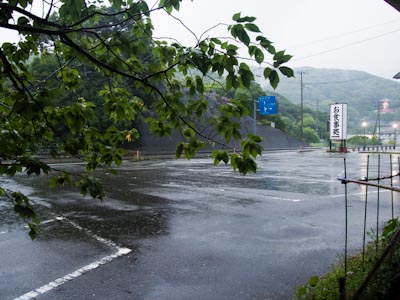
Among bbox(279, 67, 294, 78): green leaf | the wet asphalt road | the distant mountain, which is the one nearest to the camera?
bbox(279, 67, 294, 78): green leaf

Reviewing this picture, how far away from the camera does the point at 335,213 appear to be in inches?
349

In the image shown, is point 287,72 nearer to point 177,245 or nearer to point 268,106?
point 177,245

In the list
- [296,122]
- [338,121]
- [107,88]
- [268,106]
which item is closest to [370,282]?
[107,88]

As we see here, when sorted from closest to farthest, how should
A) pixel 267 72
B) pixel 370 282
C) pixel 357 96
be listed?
1. pixel 267 72
2. pixel 370 282
3. pixel 357 96

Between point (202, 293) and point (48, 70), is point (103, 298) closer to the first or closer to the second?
point (202, 293)

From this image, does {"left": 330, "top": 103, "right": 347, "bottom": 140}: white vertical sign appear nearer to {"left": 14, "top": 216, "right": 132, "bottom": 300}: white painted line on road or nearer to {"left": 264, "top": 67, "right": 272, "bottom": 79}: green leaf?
{"left": 14, "top": 216, "right": 132, "bottom": 300}: white painted line on road

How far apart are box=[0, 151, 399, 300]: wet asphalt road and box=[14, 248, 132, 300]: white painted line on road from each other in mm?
13

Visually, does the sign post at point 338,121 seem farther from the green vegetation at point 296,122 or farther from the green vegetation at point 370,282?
the green vegetation at point 370,282

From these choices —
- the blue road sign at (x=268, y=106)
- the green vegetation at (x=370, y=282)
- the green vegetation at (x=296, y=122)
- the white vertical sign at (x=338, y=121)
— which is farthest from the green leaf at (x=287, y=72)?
the green vegetation at (x=296, y=122)

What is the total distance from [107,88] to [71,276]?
2.83 meters

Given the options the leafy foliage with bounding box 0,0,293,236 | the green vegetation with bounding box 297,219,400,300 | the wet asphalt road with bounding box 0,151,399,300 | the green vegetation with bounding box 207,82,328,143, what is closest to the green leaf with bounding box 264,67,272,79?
the leafy foliage with bounding box 0,0,293,236

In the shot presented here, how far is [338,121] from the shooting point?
132 ft

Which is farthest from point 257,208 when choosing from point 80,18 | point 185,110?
point 80,18

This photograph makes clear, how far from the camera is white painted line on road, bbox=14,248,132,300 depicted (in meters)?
4.24
